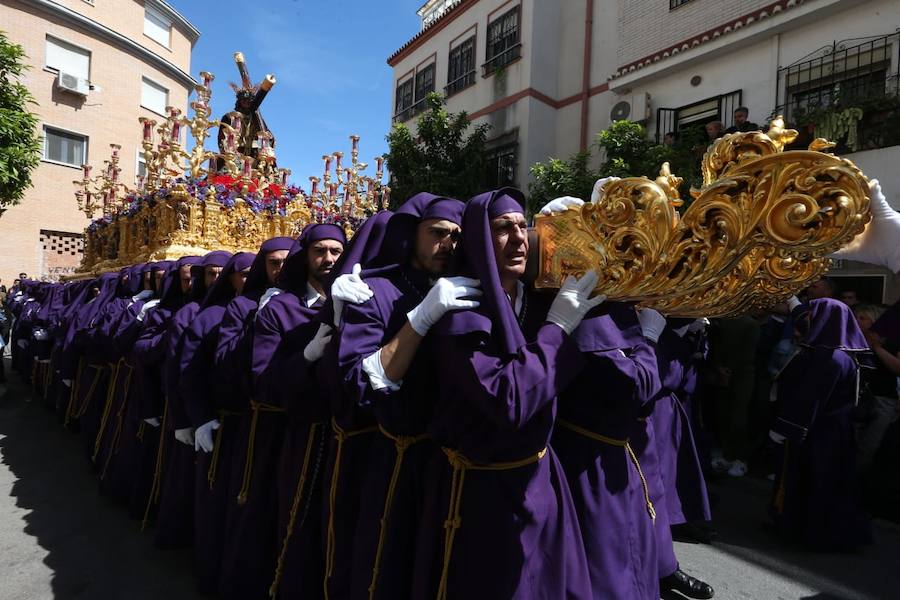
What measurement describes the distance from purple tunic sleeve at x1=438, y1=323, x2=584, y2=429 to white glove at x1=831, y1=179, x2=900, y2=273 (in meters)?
0.91

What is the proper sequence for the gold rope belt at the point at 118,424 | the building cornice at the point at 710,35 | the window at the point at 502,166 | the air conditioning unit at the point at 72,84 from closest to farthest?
the gold rope belt at the point at 118,424 < the building cornice at the point at 710,35 < the window at the point at 502,166 < the air conditioning unit at the point at 72,84

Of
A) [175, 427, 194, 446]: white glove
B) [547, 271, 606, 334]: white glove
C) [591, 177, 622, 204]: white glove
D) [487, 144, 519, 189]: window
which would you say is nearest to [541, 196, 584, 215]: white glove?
[591, 177, 622, 204]: white glove

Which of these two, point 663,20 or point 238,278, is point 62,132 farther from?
point 238,278

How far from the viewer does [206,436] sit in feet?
9.78

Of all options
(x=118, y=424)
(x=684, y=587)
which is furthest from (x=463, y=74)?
(x=684, y=587)

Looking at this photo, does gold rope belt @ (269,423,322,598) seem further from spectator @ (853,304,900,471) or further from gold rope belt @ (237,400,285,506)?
spectator @ (853,304,900,471)

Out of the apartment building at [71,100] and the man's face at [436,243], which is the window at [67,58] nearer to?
the apartment building at [71,100]

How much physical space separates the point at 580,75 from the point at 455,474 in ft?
41.5

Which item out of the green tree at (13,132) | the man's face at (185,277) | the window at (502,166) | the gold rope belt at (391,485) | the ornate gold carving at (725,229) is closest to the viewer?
the ornate gold carving at (725,229)

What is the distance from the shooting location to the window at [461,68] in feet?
46.5

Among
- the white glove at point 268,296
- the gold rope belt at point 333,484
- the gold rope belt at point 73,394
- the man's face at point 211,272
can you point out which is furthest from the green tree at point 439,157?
the gold rope belt at point 333,484

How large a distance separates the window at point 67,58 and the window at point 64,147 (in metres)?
2.00

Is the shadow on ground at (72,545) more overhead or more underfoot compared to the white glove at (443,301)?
more underfoot

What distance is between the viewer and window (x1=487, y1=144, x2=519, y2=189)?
12.7m
